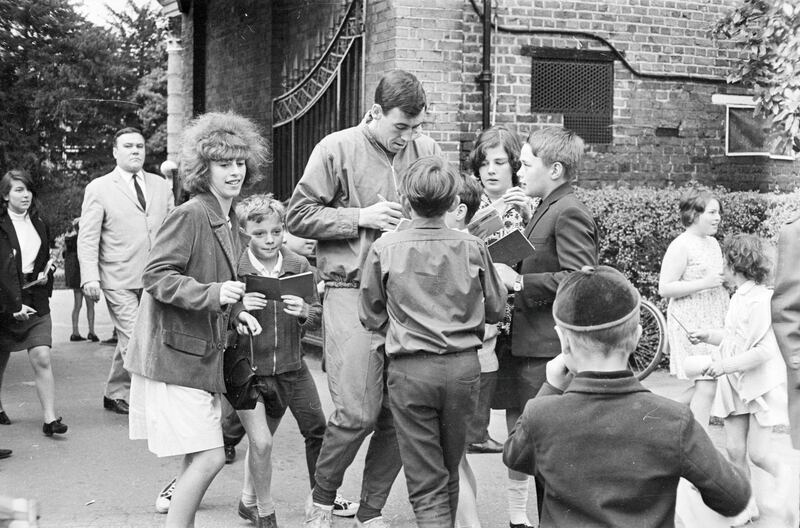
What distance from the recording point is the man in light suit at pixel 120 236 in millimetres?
7816

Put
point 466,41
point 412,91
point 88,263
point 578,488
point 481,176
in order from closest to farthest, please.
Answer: point 578,488, point 412,91, point 481,176, point 88,263, point 466,41

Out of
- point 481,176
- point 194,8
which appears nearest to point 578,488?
point 481,176

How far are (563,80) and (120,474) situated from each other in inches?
226

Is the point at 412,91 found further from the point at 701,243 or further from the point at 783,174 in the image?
the point at 783,174

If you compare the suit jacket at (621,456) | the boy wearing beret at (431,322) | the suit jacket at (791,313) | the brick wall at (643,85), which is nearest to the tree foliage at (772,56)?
the brick wall at (643,85)

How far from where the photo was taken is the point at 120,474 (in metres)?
6.15

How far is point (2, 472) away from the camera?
6.20m

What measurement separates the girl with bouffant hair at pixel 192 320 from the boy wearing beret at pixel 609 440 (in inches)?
70.8

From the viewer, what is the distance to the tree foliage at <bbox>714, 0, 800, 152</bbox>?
359 inches

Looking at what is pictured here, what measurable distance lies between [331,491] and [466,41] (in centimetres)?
550

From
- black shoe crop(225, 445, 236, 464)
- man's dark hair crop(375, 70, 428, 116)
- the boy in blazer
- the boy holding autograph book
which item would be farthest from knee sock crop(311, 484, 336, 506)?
man's dark hair crop(375, 70, 428, 116)

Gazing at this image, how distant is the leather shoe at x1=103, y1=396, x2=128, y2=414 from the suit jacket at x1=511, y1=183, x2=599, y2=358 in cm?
406

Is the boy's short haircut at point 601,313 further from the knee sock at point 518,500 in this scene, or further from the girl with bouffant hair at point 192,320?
the knee sock at point 518,500

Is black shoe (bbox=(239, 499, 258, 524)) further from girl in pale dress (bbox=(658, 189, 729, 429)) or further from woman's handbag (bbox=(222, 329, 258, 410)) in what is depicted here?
girl in pale dress (bbox=(658, 189, 729, 429))
